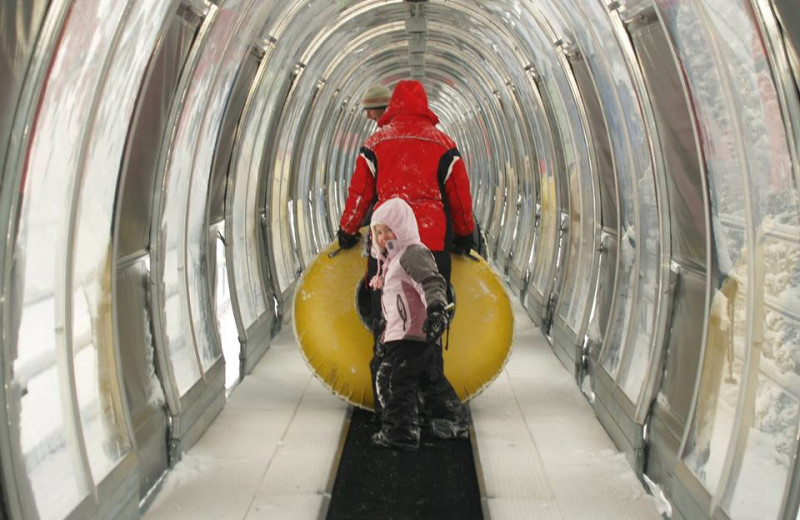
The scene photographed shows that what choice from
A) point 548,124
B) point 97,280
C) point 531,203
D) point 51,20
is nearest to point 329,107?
point 531,203

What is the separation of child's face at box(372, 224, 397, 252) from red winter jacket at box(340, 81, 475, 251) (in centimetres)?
65

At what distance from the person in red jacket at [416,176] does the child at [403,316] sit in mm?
403

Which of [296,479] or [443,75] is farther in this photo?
[443,75]

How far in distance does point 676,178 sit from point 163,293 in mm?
3073

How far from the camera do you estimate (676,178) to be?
5.39 metres

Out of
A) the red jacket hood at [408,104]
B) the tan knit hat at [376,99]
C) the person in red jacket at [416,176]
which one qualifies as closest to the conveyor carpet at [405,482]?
the person in red jacket at [416,176]

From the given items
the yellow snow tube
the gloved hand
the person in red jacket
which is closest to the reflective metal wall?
the yellow snow tube

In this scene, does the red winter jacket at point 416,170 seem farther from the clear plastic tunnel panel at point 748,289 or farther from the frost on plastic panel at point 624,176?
the clear plastic tunnel panel at point 748,289

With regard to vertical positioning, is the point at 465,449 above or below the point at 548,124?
below

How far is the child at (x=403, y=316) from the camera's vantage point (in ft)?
19.5

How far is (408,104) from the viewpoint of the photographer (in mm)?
6918

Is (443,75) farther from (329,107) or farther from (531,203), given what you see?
(531,203)

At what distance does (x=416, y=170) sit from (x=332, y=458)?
2078mm

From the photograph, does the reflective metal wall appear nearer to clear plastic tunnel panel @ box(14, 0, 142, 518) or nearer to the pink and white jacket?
clear plastic tunnel panel @ box(14, 0, 142, 518)
